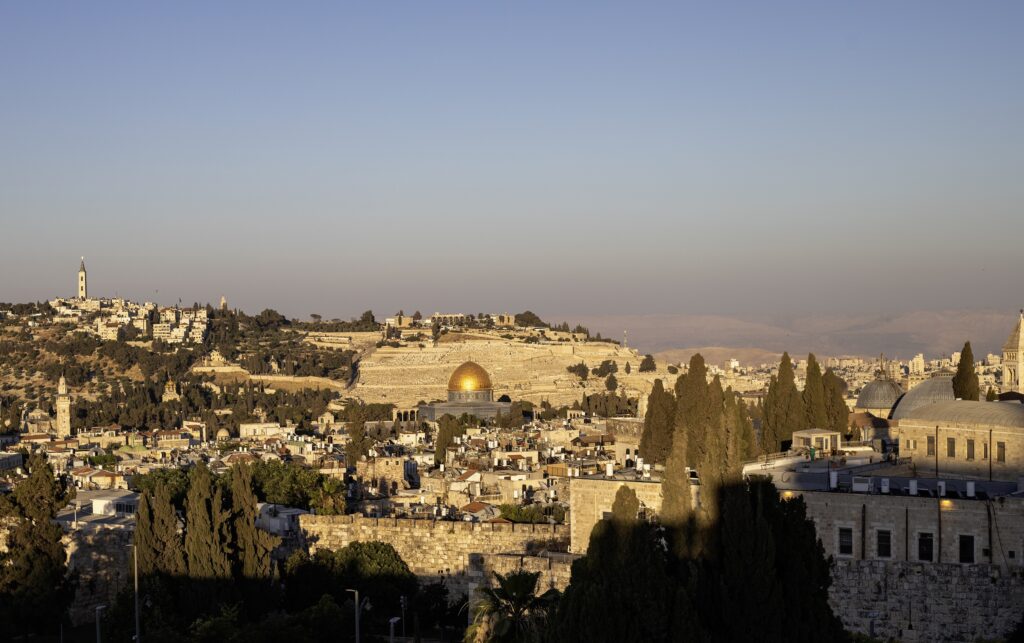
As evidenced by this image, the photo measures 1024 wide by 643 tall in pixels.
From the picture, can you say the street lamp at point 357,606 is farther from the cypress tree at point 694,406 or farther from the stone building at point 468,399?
the stone building at point 468,399

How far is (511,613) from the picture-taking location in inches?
844

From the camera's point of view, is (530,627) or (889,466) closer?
(530,627)

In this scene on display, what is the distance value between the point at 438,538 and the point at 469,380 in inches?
2392

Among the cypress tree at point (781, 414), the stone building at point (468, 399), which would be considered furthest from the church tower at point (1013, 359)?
the cypress tree at point (781, 414)

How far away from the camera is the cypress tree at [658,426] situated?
42.0 m

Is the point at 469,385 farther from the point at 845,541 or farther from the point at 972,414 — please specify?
the point at 845,541

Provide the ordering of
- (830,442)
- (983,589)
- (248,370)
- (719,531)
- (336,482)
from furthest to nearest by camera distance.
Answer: (248,370) → (336,482) → (830,442) → (983,589) → (719,531)

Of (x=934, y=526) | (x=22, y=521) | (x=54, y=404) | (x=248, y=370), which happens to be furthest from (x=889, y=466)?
(x=248, y=370)

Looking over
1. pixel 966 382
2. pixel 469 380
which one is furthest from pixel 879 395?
pixel 469 380

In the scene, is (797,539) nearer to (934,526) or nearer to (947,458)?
(934,526)

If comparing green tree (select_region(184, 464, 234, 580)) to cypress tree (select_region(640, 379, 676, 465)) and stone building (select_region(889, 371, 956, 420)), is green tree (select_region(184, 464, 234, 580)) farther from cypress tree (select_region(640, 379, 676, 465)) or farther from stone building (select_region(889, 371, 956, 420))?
stone building (select_region(889, 371, 956, 420))

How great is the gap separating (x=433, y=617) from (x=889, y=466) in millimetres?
9306

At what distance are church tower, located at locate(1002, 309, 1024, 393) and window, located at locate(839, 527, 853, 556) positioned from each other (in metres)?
49.4

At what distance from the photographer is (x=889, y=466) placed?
28.4m
